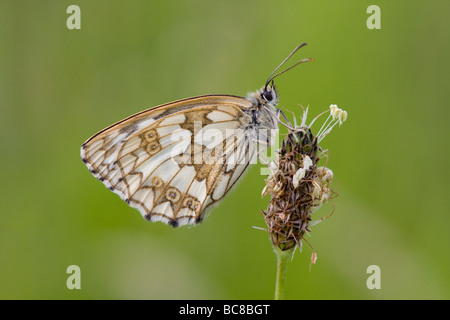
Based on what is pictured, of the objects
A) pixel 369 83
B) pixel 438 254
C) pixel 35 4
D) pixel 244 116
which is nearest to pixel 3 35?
pixel 35 4

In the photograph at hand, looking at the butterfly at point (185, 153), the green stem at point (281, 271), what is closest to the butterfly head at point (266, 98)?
the butterfly at point (185, 153)

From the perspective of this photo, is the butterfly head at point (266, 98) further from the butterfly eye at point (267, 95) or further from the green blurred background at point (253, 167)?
the green blurred background at point (253, 167)

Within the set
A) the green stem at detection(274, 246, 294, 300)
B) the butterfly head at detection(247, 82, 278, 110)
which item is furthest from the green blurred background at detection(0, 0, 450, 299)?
the green stem at detection(274, 246, 294, 300)

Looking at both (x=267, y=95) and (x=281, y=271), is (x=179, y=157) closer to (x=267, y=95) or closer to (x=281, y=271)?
(x=267, y=95)

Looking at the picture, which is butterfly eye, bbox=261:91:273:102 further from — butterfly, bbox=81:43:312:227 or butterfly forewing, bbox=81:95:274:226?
butterfly forewing, bbox=81:95:274:226

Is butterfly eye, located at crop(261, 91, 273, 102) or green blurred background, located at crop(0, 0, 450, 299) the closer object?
butterfly eye, located at crop(261, 91, 273, 102)

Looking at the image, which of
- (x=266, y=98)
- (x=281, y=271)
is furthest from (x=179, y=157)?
(x=281, y=271)
